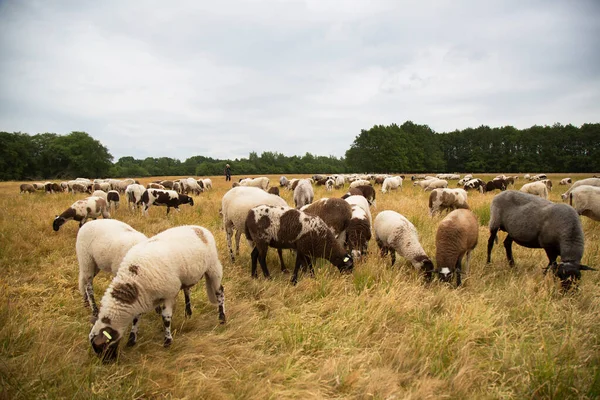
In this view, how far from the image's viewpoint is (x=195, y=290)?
5152 mm

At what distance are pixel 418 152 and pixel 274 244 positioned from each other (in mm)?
79582

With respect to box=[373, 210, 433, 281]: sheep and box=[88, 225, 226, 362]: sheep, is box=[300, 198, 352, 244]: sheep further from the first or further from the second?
box=[88, 225, 226, 362]: sheep

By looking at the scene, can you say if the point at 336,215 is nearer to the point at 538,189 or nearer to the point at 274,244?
the point at 274,244

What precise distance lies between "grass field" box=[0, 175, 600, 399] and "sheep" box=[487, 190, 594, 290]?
0.45 metres

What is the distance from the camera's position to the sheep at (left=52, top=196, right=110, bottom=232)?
9445mm

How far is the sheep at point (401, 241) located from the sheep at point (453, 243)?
271 millimetres

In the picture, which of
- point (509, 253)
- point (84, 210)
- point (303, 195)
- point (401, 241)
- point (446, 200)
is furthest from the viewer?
point (446, 200)

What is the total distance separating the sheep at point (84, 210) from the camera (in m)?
9.44

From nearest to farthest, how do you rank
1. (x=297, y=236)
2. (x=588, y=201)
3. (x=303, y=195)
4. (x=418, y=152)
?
(x=297, y=236) → (x=588, y=201) → (x=303, y=195) → (x=418, y=152)

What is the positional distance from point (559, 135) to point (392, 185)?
7406 centimetres

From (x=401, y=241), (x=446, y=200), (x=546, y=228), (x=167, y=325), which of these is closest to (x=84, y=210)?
(x=167, y=325)

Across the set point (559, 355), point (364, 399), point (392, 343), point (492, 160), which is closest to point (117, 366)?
point (364, 399)

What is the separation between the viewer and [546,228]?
224 inches

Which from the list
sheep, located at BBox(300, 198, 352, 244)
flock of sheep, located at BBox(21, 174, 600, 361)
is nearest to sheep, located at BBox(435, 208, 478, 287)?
flock of sheep, located at BBox(21, 174, 600, 361)
